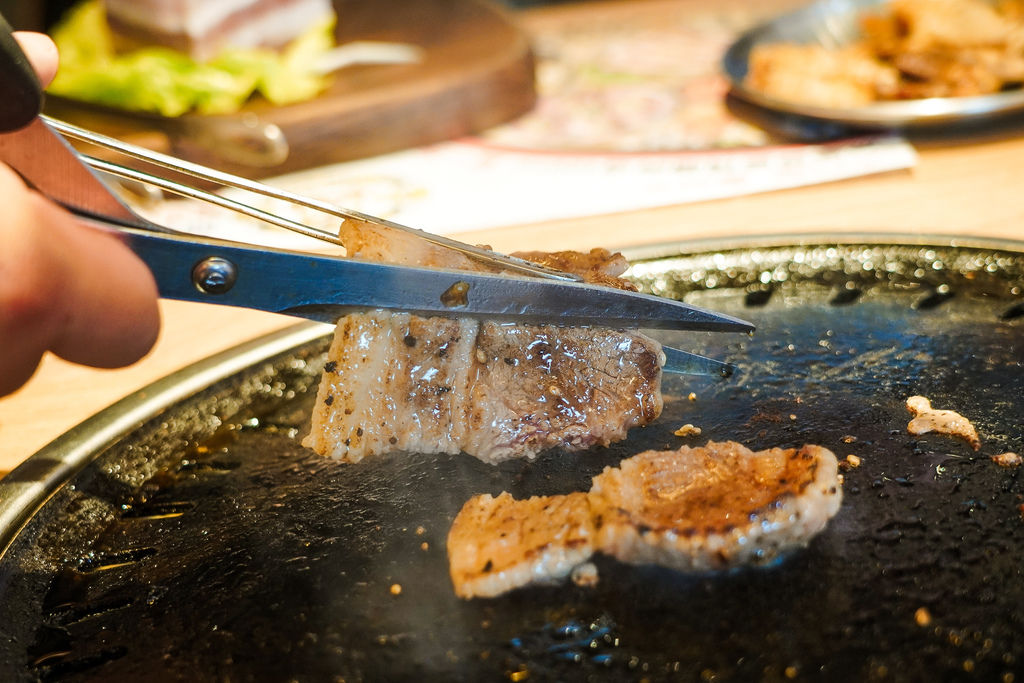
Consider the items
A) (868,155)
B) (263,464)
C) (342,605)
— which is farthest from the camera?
(868,155)

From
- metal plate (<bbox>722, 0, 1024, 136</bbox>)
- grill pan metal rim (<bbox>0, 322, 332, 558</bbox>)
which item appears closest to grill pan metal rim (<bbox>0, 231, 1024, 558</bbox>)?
grill pan metal rim (<bbox>0, 322, 332, 558</bbox>)

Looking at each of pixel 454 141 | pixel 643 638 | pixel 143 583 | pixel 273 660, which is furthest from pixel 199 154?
pixel 643 638

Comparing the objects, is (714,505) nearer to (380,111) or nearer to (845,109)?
(845,109)

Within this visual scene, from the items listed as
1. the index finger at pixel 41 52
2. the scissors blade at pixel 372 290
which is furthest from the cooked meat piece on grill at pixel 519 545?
the index finger at pixel 41 52

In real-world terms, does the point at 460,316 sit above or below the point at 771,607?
above

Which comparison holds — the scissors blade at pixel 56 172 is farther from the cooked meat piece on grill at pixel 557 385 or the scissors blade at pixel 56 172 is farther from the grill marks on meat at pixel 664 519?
the grill marks on meat at pixel 664 519

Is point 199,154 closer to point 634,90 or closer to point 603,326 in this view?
point 634,90

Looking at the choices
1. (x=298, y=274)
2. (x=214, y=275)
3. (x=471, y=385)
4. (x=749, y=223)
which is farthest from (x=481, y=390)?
(x=749, y=223)
